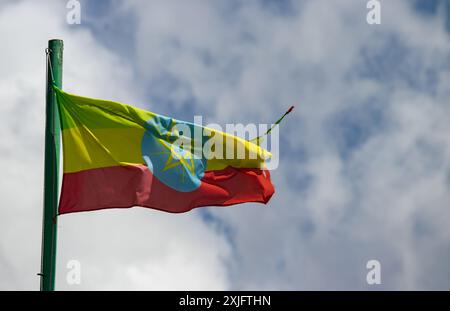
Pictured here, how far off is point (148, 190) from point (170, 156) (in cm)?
129

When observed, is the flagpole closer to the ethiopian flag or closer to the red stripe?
the ethiopian flag

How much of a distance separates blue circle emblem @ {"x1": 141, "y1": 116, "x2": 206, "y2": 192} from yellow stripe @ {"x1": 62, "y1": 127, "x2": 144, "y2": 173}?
242 millimetres

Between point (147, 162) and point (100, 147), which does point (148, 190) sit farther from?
point (100, 147)

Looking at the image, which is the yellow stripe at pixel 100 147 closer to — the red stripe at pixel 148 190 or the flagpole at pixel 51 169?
the red stripe at pixel 148 190

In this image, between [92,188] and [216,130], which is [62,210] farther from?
[216,130]

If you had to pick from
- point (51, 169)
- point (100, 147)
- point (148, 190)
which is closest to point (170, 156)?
point (148, 190)

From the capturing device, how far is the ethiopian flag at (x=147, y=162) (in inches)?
1396

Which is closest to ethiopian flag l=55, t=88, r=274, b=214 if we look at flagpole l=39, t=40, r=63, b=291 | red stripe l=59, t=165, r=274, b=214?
red stripe l=59, t=165, r=274, b=214

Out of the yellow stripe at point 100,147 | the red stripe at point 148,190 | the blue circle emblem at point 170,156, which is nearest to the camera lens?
the red stripe at point 148,190

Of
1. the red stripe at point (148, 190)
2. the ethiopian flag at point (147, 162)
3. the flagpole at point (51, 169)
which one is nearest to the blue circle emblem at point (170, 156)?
the ethiopian flag at point (147, 162)

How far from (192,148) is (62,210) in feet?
14.1

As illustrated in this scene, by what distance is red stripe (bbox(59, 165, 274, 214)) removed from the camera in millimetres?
35188

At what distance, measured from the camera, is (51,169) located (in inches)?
1357
